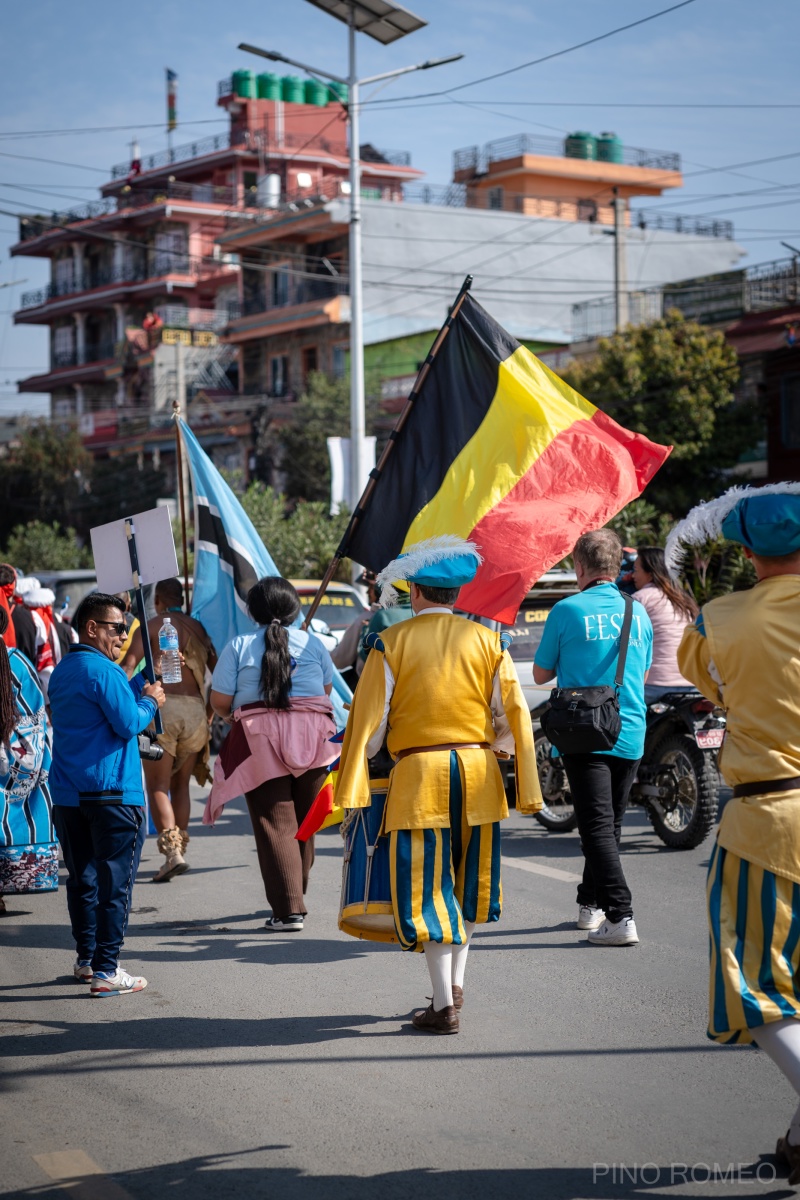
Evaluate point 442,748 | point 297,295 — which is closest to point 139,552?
point 442,748

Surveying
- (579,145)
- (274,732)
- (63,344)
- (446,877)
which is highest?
(579,145)

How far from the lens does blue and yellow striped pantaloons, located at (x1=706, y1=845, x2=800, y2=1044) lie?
13.0 ft

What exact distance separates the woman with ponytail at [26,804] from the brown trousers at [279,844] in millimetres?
1432

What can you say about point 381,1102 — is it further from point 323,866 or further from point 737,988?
point 323,866

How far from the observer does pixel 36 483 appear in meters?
57.1

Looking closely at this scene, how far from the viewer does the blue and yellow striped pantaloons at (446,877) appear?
537cm

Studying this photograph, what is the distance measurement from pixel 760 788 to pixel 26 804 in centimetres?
513

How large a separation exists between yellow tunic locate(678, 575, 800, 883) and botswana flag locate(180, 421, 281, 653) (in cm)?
513

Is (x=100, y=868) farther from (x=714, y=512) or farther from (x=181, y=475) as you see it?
(x=181, y=475)

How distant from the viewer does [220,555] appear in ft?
30.0

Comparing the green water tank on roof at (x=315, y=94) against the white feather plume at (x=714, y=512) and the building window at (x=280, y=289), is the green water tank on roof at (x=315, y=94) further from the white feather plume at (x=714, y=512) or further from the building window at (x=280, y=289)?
the white feather plume at (x=714, y=512)

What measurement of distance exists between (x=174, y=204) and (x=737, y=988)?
209 ft

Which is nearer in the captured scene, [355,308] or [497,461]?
[497,461]

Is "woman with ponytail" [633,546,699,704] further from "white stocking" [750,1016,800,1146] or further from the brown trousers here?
"white stocking" [750,1016,800,1146]
